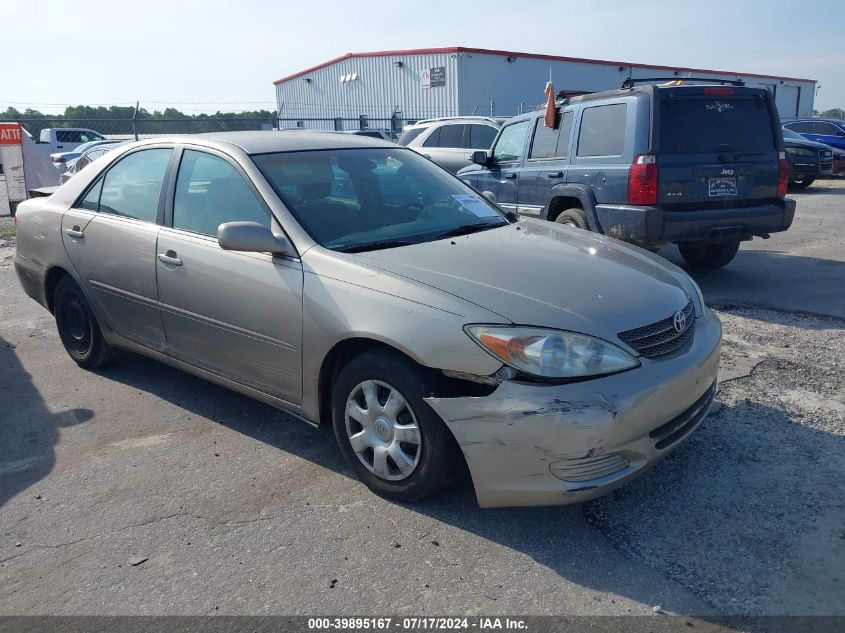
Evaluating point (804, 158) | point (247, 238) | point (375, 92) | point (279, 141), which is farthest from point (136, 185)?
point (375, 92)

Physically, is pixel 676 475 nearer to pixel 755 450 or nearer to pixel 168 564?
pixel 755 450

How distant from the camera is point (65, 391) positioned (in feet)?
16.7

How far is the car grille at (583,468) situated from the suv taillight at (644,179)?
430 cm

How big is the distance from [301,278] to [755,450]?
2468 mm

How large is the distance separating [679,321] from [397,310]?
1.30 meters

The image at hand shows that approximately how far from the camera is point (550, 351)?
9.71 ft

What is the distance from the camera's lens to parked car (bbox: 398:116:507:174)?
1325cm

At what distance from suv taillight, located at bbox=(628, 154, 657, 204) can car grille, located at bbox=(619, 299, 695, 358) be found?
351 cm

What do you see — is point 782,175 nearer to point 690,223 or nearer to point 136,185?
point 690,223

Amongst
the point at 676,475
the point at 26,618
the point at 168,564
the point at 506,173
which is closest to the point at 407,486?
the point at 168,564

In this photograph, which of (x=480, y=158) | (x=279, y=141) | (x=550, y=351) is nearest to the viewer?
(x=550, y=351)

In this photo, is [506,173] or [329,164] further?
[506,173]

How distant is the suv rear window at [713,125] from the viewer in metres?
6.77

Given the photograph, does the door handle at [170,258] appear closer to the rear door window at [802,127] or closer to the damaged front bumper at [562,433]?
the damaged front bumper at [562,433]
